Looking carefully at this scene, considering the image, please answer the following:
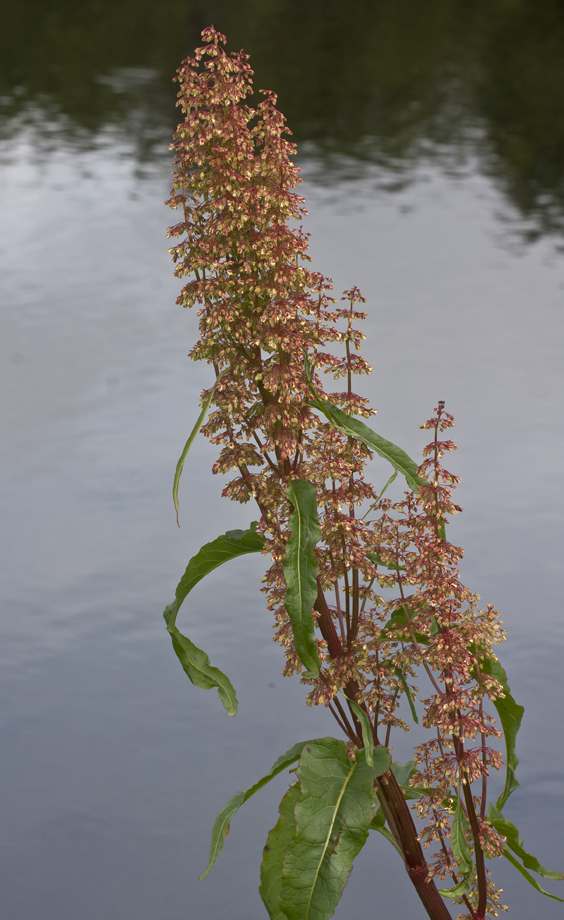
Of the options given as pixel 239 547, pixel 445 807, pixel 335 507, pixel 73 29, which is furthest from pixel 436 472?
pixel 73 29

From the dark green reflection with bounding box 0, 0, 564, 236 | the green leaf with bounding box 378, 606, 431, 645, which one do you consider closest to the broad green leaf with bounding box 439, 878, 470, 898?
the green leaf with bounding box 378, 606, 431, 645

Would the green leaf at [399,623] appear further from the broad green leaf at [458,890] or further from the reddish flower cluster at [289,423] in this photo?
the broad green leaf at [458,890]

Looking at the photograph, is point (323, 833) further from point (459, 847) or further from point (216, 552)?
point (216, 552)

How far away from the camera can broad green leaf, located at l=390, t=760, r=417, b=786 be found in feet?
4.85

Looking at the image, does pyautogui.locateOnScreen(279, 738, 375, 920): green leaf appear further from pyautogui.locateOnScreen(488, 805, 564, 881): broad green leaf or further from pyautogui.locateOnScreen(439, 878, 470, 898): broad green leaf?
pyautogui.locateOnScreen(488, 805, 564, 881): broad green leaf

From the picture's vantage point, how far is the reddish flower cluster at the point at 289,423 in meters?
1.10

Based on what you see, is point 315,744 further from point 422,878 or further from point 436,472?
point 436,472

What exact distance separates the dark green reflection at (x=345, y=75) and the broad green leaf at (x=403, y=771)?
3.97m

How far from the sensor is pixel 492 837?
120 cm

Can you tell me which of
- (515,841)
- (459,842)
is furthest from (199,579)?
(515,841)

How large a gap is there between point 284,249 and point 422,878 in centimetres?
77

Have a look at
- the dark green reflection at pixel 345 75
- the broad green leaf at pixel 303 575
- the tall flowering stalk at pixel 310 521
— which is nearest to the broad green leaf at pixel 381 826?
the tall flowering stalk at pixel 310 521

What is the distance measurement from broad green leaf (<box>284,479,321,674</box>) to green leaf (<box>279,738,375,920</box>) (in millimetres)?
182

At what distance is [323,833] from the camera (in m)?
1.19
